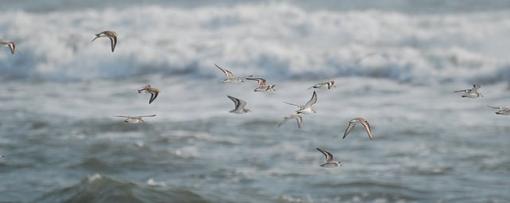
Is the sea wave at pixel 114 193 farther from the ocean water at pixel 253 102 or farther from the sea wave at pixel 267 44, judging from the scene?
the sea wave at pixel 267 44

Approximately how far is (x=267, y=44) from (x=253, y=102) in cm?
724

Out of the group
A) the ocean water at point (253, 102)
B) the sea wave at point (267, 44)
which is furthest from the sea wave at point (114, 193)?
the sea wave at point (267, 44)

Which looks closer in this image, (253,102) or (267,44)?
(253,102)

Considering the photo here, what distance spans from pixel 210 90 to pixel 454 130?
8.14 metres

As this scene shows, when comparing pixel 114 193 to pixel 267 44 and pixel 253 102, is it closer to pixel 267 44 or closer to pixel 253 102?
pixel 253 102

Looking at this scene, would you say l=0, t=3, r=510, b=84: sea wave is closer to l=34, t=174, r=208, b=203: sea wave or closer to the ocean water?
the ocean water

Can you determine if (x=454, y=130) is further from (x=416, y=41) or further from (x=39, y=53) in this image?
(x=39, y=53)

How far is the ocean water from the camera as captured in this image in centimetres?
2289

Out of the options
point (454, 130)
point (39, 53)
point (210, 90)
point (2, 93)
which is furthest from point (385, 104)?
point (39, 53)

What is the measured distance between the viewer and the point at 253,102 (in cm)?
3017

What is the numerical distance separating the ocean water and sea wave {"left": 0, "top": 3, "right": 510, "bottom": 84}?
8 centimetres

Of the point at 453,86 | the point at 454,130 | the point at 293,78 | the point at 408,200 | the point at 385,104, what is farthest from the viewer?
the point at 293,78

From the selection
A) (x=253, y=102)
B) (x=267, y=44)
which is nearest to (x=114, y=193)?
(x=253, y=102)

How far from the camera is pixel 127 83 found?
1336 inches
